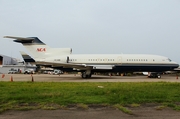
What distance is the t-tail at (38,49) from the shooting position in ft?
98.4

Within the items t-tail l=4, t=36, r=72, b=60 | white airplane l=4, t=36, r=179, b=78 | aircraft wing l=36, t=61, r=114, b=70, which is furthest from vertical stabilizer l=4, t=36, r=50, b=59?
aircraft wing l=36, t=61, r=114, b=70

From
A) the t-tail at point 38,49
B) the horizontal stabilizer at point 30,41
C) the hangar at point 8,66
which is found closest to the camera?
the horizontal stabilizer at point 30,41

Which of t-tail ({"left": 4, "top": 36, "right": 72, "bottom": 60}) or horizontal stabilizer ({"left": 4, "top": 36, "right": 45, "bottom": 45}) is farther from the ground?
horizontal stabilizer ({"left": 4, "top": 36, "right": 45, "bottom": 45})

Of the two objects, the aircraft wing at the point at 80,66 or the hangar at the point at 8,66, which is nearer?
the aircraft wing at the point at 80,66

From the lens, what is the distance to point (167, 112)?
629 cm

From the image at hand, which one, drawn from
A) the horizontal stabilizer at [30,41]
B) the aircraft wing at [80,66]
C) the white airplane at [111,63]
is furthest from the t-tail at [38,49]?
the aircraft wing at [80,66]

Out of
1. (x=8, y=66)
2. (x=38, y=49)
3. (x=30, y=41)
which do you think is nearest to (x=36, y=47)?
(x=38, y=49)

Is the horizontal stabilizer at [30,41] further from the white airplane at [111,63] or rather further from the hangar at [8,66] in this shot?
the hangar at [8,66]

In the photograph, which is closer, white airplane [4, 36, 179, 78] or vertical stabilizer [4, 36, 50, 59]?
white airplane [4, 36, 179, 78]

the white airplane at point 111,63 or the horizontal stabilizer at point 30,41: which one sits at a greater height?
the horizontal stabilizer at point 30,41

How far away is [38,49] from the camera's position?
30047 millimetres

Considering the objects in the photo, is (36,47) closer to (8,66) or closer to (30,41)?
(30,41)

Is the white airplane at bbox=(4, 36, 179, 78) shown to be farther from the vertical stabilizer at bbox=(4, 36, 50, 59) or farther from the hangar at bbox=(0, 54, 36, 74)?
the hangar at bbox=(0, 54, 36, 74)

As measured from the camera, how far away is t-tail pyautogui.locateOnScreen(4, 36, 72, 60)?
30000 millimetres
